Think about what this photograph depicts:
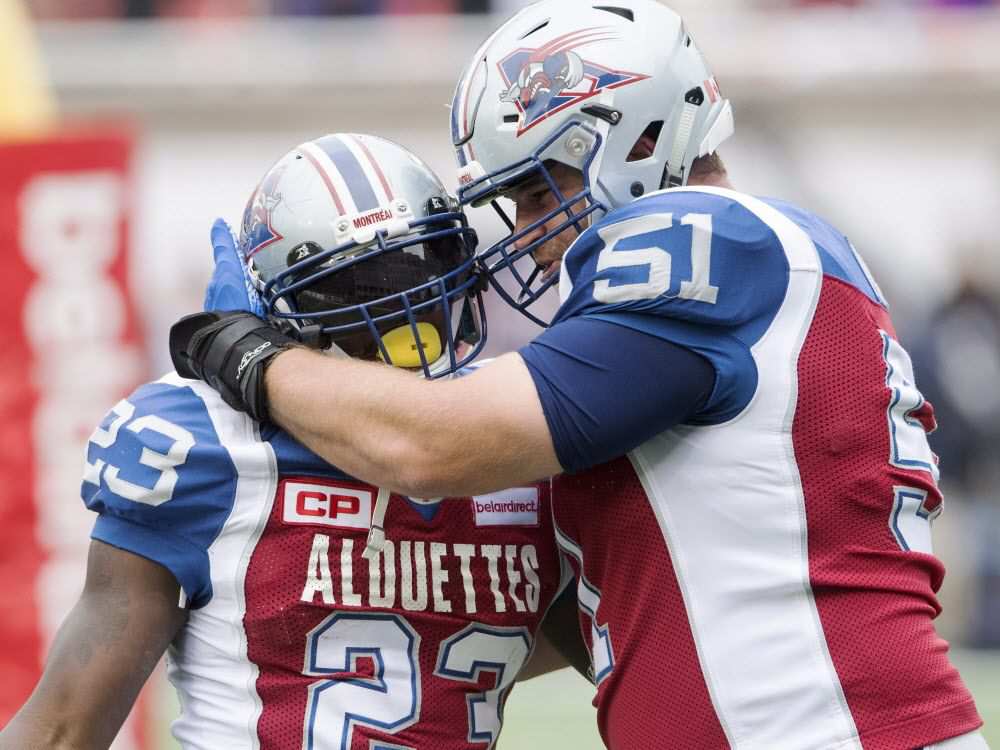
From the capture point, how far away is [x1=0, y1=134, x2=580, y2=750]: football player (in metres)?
2.34

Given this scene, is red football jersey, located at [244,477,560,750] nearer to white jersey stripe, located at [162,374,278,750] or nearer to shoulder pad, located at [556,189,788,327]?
white jersey stripe, located at [162,374,278,750]

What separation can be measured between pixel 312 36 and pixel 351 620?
35.6ft

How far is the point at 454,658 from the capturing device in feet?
8.09

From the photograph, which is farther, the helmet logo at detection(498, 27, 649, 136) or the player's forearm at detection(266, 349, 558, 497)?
the helmet logo at detection(498, 27, 649, 136)

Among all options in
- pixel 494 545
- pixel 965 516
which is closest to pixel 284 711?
pixel 494 545

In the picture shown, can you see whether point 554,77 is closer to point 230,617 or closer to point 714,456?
point 714,456

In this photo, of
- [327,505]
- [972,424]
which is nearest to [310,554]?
[327,505]

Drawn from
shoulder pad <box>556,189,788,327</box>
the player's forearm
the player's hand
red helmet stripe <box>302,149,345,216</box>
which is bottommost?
the player's forearm

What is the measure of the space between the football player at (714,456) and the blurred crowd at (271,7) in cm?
1089

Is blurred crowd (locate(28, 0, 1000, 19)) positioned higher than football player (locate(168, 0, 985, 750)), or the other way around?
blurred crowd (locate(28, 0, 1000, 19))

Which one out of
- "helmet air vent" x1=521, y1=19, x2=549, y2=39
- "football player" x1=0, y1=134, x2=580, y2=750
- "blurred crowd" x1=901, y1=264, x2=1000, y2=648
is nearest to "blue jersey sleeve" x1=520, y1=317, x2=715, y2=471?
"football player" x1=0, y1=134, x2=580, y2=750

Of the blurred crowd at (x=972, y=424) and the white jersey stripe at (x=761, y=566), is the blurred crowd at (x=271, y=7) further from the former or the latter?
the white jersey stripe at (x=761, y=566)

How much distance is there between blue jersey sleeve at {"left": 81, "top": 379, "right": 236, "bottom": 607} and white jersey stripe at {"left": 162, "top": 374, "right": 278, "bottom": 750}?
0.02 metres

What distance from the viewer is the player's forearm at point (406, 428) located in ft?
7.10
